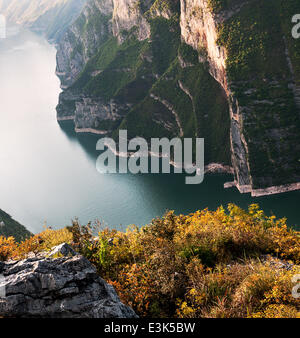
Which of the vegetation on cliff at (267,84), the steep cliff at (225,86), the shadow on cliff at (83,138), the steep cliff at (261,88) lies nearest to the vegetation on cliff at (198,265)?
the steep cliff at (225,86)

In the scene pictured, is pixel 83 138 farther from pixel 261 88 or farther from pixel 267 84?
pixel 267 84

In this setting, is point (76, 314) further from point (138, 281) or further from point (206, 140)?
point (206, 140)

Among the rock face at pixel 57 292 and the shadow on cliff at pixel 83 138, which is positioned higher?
the shadow on cliff at pixel 83 138

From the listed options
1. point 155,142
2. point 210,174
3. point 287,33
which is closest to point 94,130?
point 155,142

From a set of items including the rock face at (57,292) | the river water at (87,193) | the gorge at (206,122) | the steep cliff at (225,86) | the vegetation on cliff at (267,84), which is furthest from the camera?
the steep cliff at (225,86)

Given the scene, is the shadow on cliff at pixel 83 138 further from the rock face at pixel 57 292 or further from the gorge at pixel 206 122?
the rock face at pixel 57 292
